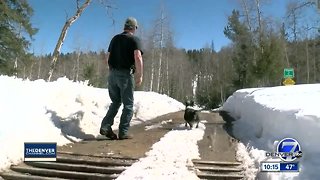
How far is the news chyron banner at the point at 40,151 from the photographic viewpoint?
4.80 metres

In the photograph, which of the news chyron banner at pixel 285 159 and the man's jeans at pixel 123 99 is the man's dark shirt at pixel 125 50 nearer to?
the man's jeans at pixel 123 99

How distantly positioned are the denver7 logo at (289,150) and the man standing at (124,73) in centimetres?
272

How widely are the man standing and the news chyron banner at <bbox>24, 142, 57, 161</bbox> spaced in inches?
47.6

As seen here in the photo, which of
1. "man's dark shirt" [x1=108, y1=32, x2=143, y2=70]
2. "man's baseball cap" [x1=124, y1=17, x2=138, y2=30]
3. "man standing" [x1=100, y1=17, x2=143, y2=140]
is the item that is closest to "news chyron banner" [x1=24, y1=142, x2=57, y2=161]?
"man standing" [x1=100, y1=17, x2=143, y2=140]

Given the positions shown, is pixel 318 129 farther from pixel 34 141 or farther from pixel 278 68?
pixel 278 68

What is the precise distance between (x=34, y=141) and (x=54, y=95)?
2040 millimetres

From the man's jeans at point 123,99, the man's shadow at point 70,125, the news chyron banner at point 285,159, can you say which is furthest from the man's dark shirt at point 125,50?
the news chyron banner at point 285,159

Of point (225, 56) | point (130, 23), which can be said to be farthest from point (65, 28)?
point (225, 56)

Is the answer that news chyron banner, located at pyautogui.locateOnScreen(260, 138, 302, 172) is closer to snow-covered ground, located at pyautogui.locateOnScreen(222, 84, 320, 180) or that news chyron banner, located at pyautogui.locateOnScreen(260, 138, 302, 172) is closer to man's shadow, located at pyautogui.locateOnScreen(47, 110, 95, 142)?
snow-covered ground, located at pyautogui.locateOnScreen(222, 84, 320, 180)

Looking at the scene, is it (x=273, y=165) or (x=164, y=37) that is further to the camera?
(x=164, y=37)

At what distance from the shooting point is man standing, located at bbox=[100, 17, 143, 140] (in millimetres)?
6234

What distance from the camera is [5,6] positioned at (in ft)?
76.8

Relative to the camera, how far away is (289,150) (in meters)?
4.16

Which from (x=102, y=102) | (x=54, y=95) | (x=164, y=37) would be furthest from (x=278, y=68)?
(x=54, y=95)
